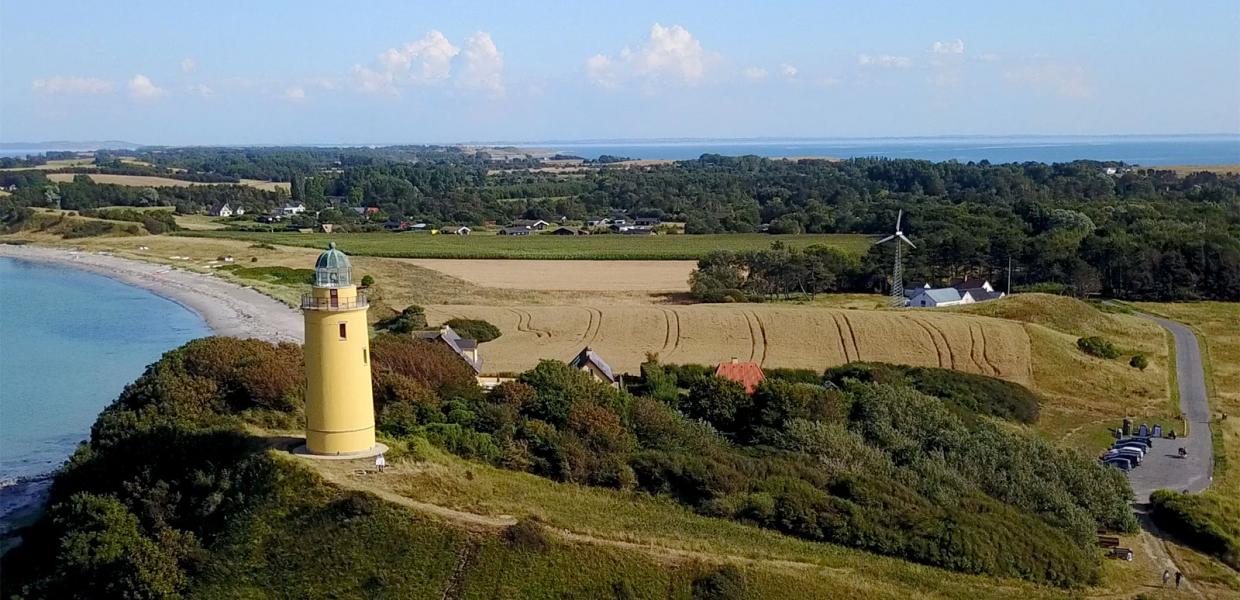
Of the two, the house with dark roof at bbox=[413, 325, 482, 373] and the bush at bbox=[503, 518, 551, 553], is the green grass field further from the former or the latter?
the bush at bbox=[503, 518, 551, 553]

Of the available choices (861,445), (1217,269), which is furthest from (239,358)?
(1217,269)

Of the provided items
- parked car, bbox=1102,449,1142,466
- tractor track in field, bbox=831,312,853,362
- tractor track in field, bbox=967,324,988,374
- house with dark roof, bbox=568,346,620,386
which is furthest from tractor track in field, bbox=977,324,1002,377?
house with dark roof, bbox=568,346,620,386

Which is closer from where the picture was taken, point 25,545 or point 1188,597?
point 1188,597

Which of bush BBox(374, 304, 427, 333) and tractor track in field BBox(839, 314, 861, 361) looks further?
bush BBox(374, 304, 427, 333)

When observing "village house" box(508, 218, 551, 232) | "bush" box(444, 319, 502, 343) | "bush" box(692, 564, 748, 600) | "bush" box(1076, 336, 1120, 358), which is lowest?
"bush" box(1076, 336, 1120, 358)

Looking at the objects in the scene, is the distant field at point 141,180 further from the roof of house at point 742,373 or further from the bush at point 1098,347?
the roof of house at point 742,373

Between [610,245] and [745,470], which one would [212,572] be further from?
[610,245]
